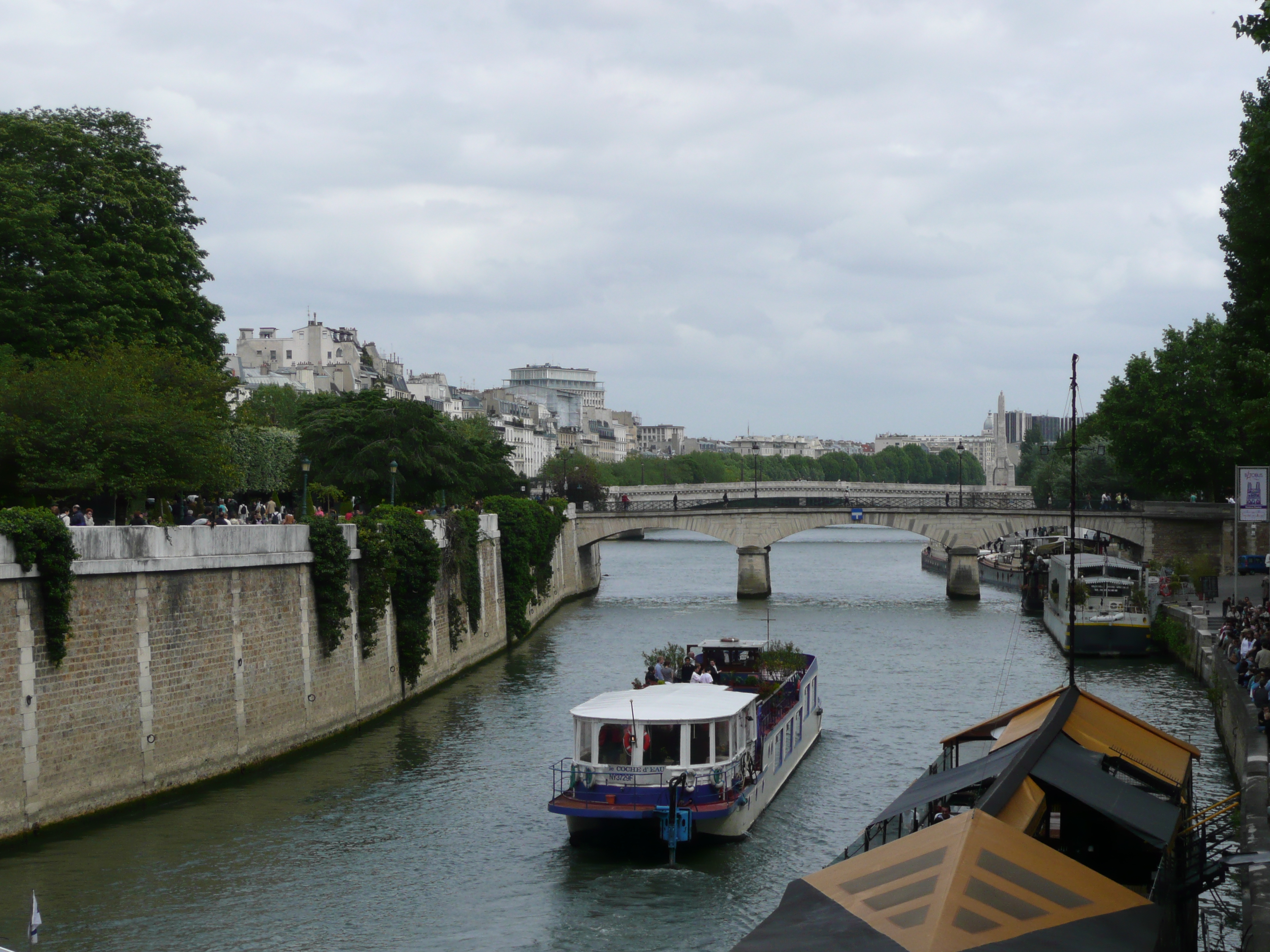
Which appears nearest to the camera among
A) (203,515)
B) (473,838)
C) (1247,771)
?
(1247,771)

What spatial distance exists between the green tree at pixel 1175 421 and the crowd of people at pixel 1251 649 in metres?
22.5

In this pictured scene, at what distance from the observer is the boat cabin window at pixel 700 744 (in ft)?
67.4

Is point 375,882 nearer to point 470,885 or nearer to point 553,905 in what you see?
point 470,885

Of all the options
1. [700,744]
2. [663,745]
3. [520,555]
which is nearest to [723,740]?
[700,744]

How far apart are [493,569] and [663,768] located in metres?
26.0

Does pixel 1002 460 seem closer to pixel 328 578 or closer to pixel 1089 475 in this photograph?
pixel 1089 475

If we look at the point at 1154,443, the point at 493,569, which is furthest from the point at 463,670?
the point at 1154,443

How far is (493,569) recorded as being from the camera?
45625 mm

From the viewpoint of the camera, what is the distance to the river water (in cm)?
1719

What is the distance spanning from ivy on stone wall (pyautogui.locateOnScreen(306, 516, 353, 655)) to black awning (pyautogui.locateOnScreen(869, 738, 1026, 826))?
14.9 metres

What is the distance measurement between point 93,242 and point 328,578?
42.3 ft

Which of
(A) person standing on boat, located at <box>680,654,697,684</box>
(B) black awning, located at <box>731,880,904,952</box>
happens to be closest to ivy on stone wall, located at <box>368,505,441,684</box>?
(A) person standing on boat, located at <box>680,654,697,684</box>

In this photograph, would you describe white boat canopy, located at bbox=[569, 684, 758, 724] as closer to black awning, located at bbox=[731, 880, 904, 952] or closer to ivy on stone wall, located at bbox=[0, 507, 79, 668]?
ivy on stone wall, located at bbox=[0, 507, 79, 668]

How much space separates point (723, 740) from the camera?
20875 mm
